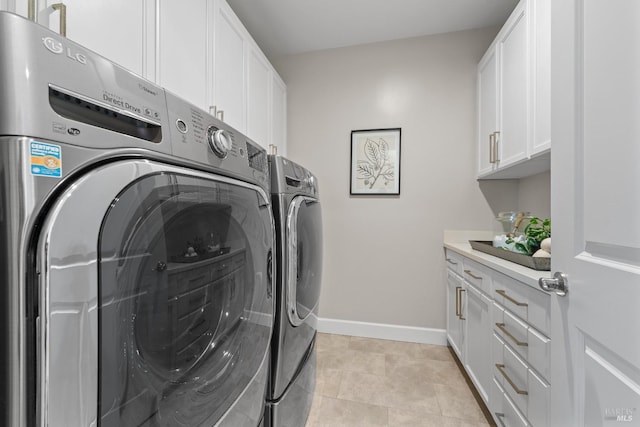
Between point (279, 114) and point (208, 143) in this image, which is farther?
point (279, 114)

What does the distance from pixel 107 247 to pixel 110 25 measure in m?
1.04

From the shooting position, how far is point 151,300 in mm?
466

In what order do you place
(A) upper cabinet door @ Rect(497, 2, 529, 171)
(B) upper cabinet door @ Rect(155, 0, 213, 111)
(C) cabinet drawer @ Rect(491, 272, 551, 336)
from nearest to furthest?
(C) cabinet drawer @ Rect(491, 272, 551, 336) < (B) upper cabinet door @ Rect(155, 0, 213, 111) < (A) upper cabinet door @ Rect(497, 2, 529, 171)

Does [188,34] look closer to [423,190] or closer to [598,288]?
[598,288]

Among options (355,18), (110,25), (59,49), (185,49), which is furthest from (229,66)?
(59,49)

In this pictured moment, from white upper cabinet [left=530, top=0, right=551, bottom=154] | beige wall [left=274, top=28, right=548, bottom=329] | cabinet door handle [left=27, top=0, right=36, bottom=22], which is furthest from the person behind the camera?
beige wall [left=274, top=28, right=548, bottom=329]

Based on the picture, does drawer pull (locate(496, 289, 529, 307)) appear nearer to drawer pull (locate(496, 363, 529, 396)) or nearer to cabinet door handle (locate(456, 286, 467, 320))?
drawer pull (locate(496, 363, 529, 396))

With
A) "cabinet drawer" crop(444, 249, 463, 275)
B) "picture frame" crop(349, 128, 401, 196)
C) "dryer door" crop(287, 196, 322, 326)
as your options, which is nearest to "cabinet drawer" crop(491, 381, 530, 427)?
"cabinet drawer" crop(444, 249, 463, 275)

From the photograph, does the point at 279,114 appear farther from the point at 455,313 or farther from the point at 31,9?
the point at 455,313

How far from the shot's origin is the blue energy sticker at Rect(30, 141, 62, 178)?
0.32m

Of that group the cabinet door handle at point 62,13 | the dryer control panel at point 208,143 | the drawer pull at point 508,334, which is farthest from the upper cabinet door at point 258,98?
the drawer pull at point 508,334

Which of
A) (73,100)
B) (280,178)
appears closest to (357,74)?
(280,178)

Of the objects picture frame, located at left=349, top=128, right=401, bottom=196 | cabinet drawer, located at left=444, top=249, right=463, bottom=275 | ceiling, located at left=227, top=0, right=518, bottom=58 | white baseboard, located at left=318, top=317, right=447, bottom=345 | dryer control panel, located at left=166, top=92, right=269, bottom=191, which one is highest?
ceiling, located at left=227, top=0, right=518, bottom=58

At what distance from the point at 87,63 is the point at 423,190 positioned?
8.09 ft
